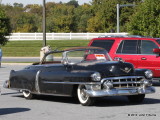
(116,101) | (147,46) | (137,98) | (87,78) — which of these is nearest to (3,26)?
(147,46)

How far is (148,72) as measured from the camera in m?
13.6

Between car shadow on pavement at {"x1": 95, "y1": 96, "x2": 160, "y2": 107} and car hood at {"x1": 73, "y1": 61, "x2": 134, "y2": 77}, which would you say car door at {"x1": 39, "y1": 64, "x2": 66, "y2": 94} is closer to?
car hood at {"x1": 73, "y1": 61, "x2": 134, "y2": 77}

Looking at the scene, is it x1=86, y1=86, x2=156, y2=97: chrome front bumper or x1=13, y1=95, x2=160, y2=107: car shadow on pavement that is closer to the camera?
x1=86, y1=86, x2=156, y2=97: chrome front bumper

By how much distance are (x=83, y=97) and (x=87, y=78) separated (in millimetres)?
620

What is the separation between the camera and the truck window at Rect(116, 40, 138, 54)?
19.5 meters

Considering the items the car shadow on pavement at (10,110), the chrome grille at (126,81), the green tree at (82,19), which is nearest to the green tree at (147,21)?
the chrome grille at (126,81)

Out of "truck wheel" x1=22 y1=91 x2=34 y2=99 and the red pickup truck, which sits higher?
the red pickup truck

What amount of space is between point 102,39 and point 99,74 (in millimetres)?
7202

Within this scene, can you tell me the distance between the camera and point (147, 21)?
38.8 meters

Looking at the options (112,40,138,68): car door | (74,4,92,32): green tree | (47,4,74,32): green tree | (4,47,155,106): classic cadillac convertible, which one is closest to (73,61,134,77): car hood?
(4,47,155,106): classic cadillac convertible

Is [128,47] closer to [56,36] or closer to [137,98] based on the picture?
[137,98]

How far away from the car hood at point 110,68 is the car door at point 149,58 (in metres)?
5.81

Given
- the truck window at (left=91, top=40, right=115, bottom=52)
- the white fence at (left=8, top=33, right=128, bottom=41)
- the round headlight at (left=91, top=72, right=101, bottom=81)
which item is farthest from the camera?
the white fence at (left=8, top=33, right=128, bottom=41)

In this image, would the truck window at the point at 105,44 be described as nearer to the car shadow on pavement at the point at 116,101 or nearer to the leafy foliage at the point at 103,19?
the car shadow on pavement at the point at 116,101
